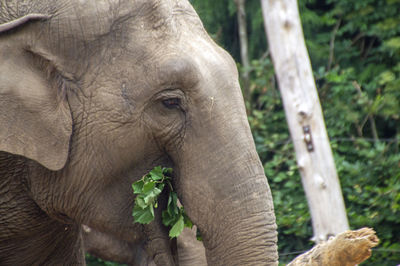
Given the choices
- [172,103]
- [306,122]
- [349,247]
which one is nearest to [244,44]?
[306,122]

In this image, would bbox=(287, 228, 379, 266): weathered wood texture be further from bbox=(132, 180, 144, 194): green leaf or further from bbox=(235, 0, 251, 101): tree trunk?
bbox=(235, 0, 251, 101): tree trunk

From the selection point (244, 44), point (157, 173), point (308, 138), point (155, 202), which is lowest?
point (308, 138)

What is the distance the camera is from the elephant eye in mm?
3080

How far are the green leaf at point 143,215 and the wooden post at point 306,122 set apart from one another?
3.67 meters

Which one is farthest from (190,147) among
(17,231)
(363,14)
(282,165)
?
(363,14)

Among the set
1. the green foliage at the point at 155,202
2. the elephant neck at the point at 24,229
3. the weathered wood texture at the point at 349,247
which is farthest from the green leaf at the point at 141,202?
the weathered wood texture at the point at 349,247

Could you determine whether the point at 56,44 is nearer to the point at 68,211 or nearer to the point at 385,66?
the point at 68,211

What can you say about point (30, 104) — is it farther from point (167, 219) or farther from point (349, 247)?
point (349, 247)

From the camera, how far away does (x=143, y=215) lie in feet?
10.3

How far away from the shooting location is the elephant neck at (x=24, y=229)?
11.0 feet

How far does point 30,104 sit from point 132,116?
400 millimetres

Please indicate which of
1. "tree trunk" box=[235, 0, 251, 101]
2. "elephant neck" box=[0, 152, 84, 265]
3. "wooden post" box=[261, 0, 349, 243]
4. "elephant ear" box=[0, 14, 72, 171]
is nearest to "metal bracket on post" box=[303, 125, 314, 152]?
"wooden post" box=[261, 0, 349, 243]

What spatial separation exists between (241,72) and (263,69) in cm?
23

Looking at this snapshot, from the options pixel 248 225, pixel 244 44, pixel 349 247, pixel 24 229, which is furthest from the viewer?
pixel 244 44
